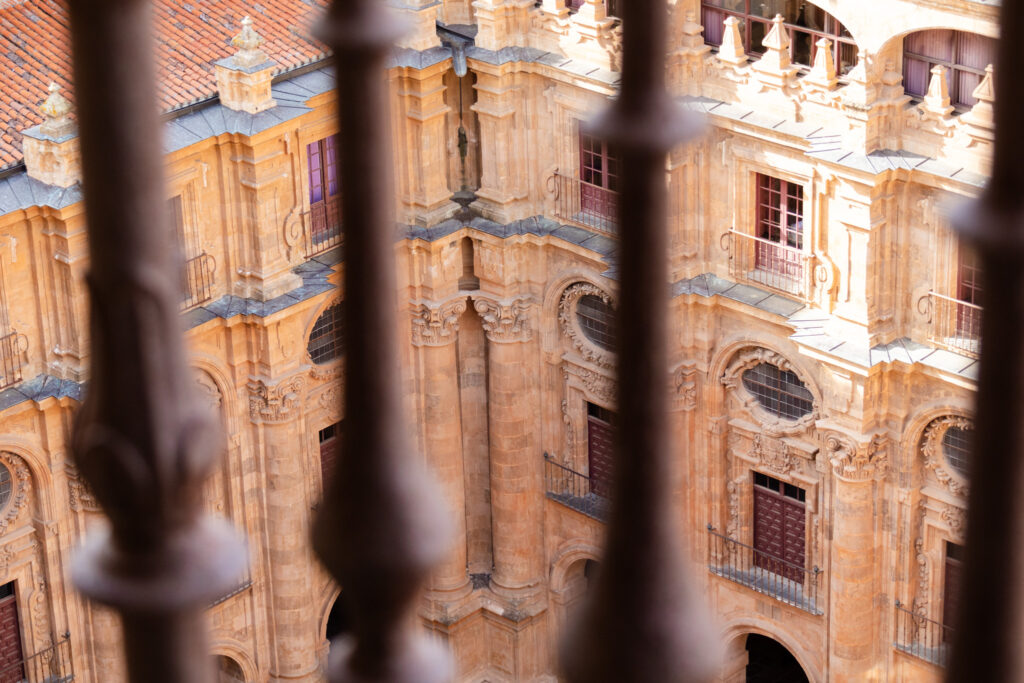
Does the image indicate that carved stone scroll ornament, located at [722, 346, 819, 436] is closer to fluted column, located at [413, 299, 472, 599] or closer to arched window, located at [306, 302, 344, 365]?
fluted column, located at [413, 299, 472, 599]

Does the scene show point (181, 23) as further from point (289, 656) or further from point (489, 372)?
point (289, 656)

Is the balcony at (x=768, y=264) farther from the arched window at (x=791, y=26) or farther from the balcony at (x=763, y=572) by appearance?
the balcony at (x=763, y=572)

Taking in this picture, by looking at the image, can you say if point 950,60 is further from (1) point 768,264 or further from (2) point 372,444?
(2) point 372,444

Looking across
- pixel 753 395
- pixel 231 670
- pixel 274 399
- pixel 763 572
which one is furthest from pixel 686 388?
pixel 231 670

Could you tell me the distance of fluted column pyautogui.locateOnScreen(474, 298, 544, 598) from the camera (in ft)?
105

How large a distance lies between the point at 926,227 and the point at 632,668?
78.3ft

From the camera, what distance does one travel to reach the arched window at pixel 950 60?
24812 millimetres

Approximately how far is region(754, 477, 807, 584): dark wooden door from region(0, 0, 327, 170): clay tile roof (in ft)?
31.9

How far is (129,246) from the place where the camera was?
324 cm

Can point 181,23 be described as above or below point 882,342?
above

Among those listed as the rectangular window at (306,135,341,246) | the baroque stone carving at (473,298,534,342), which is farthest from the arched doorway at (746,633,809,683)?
the rectangular window at (306,135,341,246)

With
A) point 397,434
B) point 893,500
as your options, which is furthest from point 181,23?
point 397,434

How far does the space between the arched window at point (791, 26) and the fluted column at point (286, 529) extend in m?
8.19

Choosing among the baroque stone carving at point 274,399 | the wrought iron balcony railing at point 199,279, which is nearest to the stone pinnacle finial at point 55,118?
the wrought iron balcony railing at point 199,279
